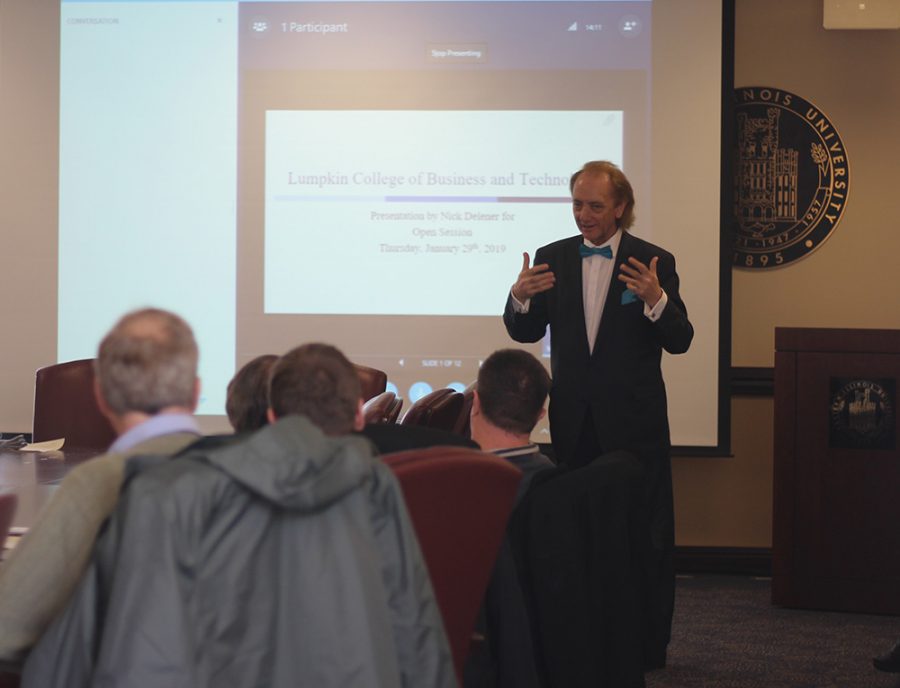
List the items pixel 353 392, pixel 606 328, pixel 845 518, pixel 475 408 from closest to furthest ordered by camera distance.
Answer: pixel 353 392
pixel 475 408
pixel 606 328
pixel 845 518

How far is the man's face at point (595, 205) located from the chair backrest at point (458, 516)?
2.04m

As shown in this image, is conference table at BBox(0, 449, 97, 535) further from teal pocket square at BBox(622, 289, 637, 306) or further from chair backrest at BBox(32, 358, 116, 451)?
teal pocket square at BBox(622, 289, 637, 306)

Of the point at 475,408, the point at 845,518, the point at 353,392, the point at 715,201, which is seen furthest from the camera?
the point at 715,201

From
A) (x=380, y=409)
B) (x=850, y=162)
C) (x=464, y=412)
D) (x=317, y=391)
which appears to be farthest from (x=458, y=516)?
(x=850, y=162)

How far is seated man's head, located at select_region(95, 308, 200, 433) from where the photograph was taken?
5.82 ft

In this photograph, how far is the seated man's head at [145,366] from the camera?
177 centimetres

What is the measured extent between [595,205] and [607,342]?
0.48m

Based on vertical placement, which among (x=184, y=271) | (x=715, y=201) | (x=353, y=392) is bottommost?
(x=353, y=392)

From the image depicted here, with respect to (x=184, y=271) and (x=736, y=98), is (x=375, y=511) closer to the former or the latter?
(x=184, y=271)

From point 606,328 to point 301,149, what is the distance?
2.20 metres

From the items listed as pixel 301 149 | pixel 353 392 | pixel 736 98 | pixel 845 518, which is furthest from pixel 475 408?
pixel 736 98

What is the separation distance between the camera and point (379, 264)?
548cm

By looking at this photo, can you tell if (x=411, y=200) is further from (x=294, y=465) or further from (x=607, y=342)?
(x=294, y=465)

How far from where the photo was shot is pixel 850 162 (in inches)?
224
